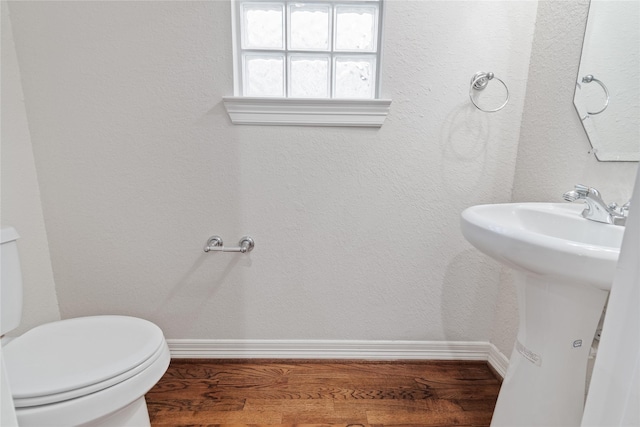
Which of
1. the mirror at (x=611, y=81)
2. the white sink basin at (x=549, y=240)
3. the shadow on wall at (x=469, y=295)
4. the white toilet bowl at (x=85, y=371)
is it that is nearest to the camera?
the white sink basin at (x=549, y=240)

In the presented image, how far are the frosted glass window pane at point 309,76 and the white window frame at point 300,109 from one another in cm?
14

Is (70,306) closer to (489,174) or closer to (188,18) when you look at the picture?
(188,18)

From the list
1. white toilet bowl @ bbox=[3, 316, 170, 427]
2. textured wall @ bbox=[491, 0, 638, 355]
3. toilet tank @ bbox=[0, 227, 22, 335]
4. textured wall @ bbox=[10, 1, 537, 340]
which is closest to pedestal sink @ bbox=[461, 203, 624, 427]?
textured wall @ bbox=[491, 0, 638, 355]

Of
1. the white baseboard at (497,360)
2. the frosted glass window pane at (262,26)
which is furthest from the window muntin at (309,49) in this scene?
the white baseboard at (497,360)

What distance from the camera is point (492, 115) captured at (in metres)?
1.24

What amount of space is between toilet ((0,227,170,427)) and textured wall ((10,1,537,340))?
349mm

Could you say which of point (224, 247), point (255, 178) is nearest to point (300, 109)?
point (255, 178)

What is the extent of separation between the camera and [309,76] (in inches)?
51.7

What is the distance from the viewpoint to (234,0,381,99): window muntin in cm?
125

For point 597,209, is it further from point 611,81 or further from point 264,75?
point 264,75

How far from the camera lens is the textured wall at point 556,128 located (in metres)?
0.98

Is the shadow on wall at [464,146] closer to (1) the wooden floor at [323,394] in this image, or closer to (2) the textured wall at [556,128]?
(2) the textured wall at [556,128]

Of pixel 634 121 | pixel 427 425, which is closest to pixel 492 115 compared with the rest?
pixel 634 121

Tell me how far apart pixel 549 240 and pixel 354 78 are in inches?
38.4
